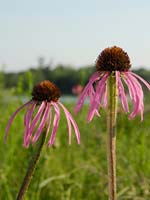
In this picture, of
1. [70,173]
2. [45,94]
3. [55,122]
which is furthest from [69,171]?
[55,122]

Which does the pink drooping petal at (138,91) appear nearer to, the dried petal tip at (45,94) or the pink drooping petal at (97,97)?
the pink drooping petal at (97,97)

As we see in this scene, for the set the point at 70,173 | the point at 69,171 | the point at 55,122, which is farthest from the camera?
the point at 69,171

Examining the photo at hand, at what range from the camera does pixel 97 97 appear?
94 centimetres

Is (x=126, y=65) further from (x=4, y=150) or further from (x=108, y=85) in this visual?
(x=4, y=150)

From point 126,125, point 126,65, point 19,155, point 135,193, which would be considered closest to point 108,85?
point 126,65

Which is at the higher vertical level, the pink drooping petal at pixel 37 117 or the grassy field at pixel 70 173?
the pink drooping petal at pixel 37 117

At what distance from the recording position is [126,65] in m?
1.09

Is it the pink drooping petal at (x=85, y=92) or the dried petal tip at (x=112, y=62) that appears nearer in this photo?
the pink drooping petal at (x=85, y=92)

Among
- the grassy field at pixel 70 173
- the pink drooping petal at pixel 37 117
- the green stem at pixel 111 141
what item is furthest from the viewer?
the grassy field at pixel 70 173

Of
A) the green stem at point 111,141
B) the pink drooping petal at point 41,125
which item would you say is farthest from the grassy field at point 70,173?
the green stem at point 111,141

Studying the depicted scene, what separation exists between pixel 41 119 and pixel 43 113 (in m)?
0.02

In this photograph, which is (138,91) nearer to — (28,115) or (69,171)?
(28,115)

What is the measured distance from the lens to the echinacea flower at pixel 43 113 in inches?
39.4

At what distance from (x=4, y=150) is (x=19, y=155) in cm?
14
